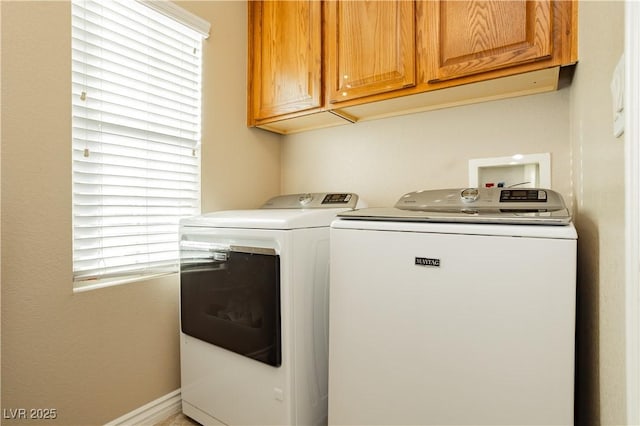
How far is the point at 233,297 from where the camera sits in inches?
56.2

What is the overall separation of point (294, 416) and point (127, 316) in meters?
0.88

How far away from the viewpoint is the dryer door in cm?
130

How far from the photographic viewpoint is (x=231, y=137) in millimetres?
2008

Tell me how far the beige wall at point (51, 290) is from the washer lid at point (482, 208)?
3.66 ft

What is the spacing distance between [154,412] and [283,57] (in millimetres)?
1975

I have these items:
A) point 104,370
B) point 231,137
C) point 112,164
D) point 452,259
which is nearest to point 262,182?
point 231,137

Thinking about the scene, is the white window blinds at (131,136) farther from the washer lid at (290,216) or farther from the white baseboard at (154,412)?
the white baseboard at (154,412)

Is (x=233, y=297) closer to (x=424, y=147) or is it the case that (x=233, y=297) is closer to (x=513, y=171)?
(x=424, y=147)

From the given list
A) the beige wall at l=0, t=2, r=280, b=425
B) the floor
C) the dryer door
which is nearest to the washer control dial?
the dryer door

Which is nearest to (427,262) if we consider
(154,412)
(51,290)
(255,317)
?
(255,317)

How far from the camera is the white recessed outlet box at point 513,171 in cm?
148

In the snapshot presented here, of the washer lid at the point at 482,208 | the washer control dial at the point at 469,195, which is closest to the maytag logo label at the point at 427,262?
the washer lid at the point at 482,208

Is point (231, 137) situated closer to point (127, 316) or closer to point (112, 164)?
point (112, 164)

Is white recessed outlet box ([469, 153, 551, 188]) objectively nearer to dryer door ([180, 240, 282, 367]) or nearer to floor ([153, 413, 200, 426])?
dryer door ([180, 240, 282, 367])
